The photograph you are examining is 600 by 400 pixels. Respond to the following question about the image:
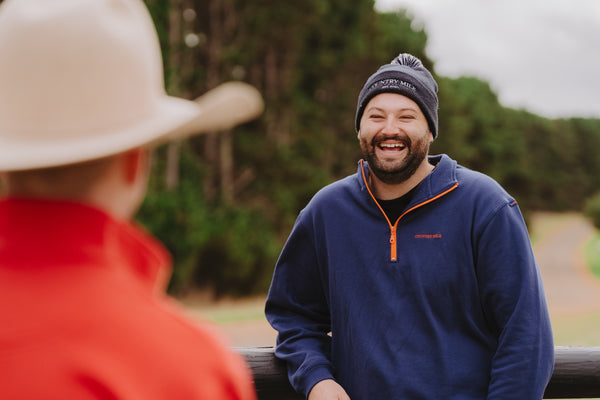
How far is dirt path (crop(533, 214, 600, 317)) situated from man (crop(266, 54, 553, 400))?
700 inches

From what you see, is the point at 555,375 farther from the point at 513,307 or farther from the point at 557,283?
the point at 557,283

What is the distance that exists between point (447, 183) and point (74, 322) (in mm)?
1652

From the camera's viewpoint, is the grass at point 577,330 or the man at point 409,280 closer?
the man at point 409,280

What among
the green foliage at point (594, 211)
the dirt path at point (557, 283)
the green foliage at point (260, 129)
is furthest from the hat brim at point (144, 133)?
the green foliage at point (594, 211)

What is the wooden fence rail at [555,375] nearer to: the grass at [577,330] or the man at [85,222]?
the man at [85,222]

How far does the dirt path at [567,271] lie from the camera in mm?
21884

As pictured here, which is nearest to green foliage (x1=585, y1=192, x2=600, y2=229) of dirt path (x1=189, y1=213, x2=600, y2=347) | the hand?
dirt path (x1=189, y1=213, x2=600, y2=347)

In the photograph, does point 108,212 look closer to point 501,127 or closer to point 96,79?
point 96,79

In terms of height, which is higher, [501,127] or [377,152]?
[377,152]

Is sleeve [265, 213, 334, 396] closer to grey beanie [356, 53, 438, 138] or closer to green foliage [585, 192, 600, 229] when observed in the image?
grey beanie [356, 53, 438, 138]

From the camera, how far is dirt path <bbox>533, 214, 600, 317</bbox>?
71.8 feet

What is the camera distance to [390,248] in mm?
2275

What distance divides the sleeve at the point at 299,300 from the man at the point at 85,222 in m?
1.44

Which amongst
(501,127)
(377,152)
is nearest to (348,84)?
(377,152)
